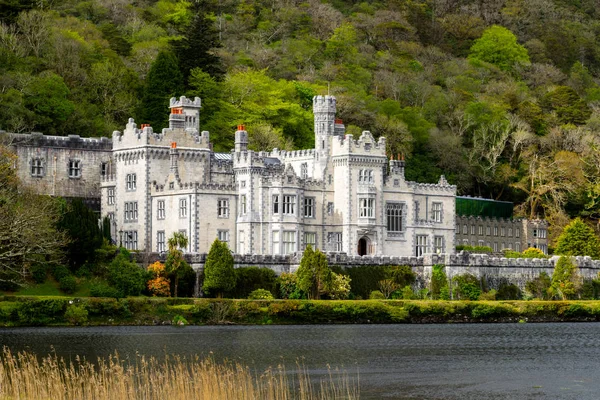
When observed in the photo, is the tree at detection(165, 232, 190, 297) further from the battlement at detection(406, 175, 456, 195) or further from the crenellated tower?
the battlement at detection(406, 175, 456, 195)

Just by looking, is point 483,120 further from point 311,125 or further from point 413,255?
point 413,255

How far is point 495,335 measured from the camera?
77.3m

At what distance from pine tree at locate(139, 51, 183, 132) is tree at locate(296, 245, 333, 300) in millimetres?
23232

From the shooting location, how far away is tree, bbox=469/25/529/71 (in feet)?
562

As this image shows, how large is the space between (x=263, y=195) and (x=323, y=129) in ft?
24.9

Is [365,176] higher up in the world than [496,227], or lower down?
higher up

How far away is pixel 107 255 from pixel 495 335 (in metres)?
22.8

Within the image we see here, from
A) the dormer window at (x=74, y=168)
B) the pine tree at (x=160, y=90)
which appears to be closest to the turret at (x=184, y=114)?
the dormer window at (x=74, y=168)

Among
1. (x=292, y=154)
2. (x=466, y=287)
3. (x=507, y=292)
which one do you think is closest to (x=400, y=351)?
(x=466, y=287)

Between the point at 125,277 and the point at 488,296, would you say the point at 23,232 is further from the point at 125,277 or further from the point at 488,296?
the point at 488,296

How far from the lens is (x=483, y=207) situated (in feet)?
383

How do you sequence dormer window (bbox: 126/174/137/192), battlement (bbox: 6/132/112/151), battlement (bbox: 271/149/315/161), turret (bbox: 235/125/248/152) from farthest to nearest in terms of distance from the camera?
battlement (bbox: 271/149/315/161), turret (bbox: 235/125/248/152), dormer window (bbox: 126/174/137/192), battlement (bbox: 6/132/112/151)

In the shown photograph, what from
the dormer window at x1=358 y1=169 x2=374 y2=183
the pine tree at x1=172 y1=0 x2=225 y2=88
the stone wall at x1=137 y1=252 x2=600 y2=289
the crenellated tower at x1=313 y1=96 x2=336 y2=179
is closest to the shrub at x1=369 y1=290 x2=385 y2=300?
the stone wall at x1=137 y1=252 x2=600 y2=289

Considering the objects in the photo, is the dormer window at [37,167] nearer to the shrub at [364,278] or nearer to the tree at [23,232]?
Result: the tree at [23,232]
